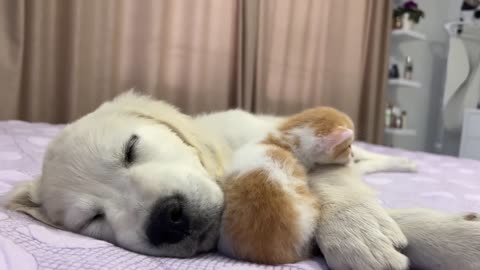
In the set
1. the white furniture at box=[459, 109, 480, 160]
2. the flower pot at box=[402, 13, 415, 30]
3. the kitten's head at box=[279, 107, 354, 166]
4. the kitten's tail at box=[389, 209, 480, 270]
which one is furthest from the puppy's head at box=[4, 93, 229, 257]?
the flower pot at box=[402, 13, 415, 30]

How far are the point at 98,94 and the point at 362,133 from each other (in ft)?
7.84

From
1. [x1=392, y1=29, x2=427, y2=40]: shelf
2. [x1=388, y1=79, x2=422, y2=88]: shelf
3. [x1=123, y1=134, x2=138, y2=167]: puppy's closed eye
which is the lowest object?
[x1=123, y1=134, x2=138, y2=167]: puppy's closed eye

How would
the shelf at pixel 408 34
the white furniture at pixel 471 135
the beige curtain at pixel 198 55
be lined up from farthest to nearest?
1. the shelf at pixel 408 34
2. the white furniture at pixel 471 135
3. the beige curtain at pixel 198 55

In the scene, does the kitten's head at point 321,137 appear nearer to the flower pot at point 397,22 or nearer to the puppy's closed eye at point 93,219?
the puppy's closed eye at point 93,219

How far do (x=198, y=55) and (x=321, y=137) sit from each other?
8.13 feet

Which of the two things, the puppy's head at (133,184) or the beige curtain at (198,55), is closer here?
the puppy's head at (133,184)

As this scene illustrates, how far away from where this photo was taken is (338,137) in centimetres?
83

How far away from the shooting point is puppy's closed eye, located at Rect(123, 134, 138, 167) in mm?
909

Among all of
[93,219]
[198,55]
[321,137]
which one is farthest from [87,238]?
[198,55]

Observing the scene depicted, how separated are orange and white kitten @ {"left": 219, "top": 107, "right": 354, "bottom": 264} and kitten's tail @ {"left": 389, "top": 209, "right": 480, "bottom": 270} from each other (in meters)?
0.15

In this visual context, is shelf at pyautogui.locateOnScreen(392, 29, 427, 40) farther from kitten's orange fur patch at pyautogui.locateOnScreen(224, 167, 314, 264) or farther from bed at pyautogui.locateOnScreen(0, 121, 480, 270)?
kitten's orange fur patch at pyautogui.locateOnScreen(224, 167, 314, 264)

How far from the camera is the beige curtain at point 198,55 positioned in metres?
2.68

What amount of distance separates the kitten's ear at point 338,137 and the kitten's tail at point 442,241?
17cm

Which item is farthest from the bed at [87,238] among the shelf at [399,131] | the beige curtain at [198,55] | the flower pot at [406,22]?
the flower pot at [406,22]
